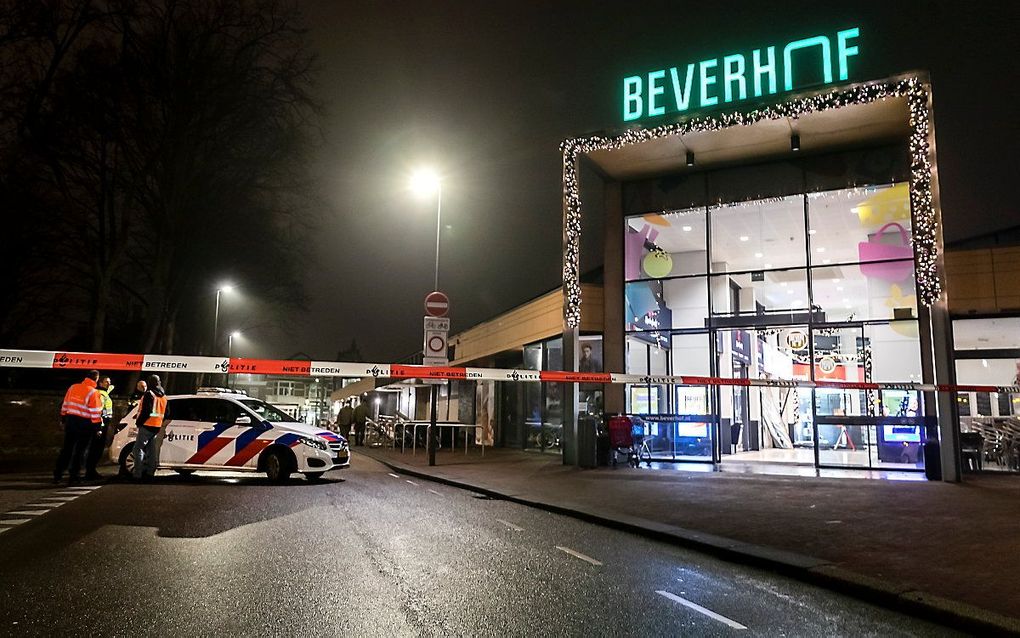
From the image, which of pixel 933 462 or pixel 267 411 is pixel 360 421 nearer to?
pixel 267 411

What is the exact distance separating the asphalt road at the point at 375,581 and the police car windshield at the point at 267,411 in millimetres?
4042

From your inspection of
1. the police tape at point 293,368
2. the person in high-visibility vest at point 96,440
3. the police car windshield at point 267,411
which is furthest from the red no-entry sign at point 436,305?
the person in high-visibility vest at point 96,440

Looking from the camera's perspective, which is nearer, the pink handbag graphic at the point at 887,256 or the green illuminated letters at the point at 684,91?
the pink handbag graphic at the point at 887,256

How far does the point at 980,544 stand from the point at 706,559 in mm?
2805

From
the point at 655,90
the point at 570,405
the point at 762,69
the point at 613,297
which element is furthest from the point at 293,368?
the point at 762,69

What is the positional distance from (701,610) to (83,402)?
10.9 meters

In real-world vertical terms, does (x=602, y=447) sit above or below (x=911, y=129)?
below

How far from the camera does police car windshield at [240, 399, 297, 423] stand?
1323 centimetres

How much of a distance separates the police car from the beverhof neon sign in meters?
10.4

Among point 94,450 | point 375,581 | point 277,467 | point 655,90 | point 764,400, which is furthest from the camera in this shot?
point 764,400

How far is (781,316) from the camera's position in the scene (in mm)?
17219

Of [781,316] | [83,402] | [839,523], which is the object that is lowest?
[839,523]

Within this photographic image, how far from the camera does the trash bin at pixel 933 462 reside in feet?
43.4

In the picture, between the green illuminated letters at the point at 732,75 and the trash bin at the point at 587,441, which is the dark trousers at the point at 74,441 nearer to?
the trash bin at the point at 587,441
